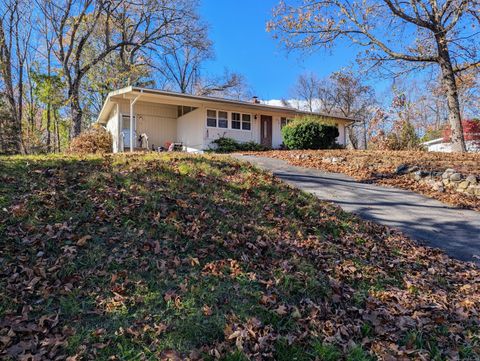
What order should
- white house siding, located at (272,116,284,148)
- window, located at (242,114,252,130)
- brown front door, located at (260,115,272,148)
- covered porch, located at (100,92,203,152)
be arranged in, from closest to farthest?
covered porch, located at (100,92,203,152)
window, located at (242,114,252,130)
brown front door, located at (260,115,272,148)
white house siding, located at (272,116,284,148)

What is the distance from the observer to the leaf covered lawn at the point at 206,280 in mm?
2654

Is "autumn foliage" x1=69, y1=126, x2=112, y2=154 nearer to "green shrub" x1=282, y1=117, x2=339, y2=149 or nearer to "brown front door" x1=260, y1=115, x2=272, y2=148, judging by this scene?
A: "brown front door" x1=260, y1=115, x2=272, y2=148

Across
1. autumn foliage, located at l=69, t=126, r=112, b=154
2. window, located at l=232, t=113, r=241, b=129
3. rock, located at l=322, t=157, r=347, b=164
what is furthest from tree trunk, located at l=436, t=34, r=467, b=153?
autumn foliage, located at l=69, t=126, r=112, b=154

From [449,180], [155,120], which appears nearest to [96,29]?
[155,120]

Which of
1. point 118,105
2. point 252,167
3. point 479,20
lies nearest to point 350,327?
point 252,167

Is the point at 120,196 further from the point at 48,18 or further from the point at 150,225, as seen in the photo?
the point at 48,18

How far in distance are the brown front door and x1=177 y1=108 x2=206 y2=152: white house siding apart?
3.91 meters

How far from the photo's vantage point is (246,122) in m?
19.3

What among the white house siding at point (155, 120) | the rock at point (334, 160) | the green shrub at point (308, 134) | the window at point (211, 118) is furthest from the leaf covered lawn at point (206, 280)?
the window at point (211, 118)

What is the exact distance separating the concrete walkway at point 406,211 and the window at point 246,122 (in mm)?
10292

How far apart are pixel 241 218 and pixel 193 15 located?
2095 centimetres

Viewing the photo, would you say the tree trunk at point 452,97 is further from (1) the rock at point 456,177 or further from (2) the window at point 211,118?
(2) the window at point 211,118

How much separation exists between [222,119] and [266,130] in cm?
304

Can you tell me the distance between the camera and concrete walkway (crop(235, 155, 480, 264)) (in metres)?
5.32
